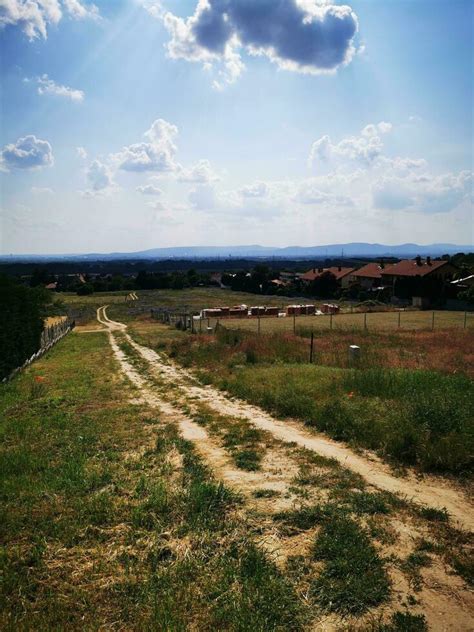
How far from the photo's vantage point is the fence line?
22.7 m

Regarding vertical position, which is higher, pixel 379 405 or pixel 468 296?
pixel 379 405

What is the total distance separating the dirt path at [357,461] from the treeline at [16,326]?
10926 mm

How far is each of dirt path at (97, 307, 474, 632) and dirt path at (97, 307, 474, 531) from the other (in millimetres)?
19

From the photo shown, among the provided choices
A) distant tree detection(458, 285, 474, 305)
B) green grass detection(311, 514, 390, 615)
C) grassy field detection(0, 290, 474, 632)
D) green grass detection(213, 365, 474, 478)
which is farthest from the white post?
distant tree detection(458, 285, 474, 305)

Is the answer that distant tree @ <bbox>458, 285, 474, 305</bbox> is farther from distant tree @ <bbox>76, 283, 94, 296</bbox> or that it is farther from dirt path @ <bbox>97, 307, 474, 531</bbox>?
distant tree @ <bbox>76, 283, 94, 296</bbox>

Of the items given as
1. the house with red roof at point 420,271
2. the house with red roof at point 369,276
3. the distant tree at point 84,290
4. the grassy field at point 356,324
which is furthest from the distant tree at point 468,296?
the distant tree at point 84,290

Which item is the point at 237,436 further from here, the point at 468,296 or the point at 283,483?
the point at 468,296

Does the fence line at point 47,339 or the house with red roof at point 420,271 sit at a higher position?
the house with red roof at point 420,271

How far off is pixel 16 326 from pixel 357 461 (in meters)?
21.1

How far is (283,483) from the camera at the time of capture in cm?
759

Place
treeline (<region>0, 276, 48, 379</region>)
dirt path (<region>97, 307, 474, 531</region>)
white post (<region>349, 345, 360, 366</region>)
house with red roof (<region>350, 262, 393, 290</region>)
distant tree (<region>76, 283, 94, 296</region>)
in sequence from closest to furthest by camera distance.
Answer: dirt path (<region>97, 307, 474, 531</region>) → white post (<region>349, 345, 360, 366</region>) → treeline (<region>0, 276, 48, 379</region>) → house with red roof (<region>350, 262, 393, 290</region>) → distant tree (<region>76, 283, 94, 296</region>)

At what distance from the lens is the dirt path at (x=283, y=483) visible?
15.1 ft

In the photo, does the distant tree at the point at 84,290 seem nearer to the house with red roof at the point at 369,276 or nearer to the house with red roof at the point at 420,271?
the house with red roof at the point at 369,276

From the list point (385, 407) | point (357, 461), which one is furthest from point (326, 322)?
point (357, 461)
